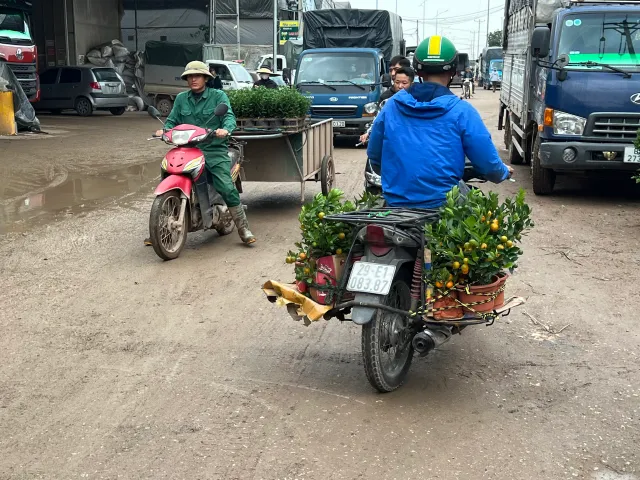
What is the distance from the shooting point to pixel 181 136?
301 inches

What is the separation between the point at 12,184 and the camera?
41.4 ft

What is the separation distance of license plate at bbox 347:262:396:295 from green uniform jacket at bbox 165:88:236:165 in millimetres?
3865

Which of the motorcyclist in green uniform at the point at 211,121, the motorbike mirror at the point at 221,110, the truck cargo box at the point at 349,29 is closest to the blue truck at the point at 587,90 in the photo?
the motorcyclist in green uniform at the point at 211,121

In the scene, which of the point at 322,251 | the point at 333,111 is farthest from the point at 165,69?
the point at 322,251

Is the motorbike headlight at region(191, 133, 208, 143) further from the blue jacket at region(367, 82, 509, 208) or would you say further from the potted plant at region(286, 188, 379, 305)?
the blue jacket at region(367, 82, 509, 208)

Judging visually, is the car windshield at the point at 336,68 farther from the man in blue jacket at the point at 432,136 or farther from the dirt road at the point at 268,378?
the man in blue jacket at the point at 432,136

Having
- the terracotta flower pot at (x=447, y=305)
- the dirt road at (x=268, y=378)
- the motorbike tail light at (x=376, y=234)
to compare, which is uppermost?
the motorbike tail light at (x=376, y=234)

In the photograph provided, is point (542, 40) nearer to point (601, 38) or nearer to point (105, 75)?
point (601, 38)

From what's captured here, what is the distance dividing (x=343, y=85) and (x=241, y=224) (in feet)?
34.5

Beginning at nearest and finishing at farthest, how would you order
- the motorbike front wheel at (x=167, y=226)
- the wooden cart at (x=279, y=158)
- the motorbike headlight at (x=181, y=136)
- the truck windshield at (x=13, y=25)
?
the motorbike front wheel at (x=167, y=226) → the motorbike headlight at (x=181, y=136) → the wooden cart at (x=279, y=158) → the truck windshield at (x=13, y=25)

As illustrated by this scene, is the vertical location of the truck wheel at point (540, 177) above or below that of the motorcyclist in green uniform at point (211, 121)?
below

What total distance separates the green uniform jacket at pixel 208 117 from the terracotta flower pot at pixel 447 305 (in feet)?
13.1

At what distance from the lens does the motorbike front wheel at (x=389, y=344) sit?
4.34m

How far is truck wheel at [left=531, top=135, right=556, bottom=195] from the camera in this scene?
11.3 m
